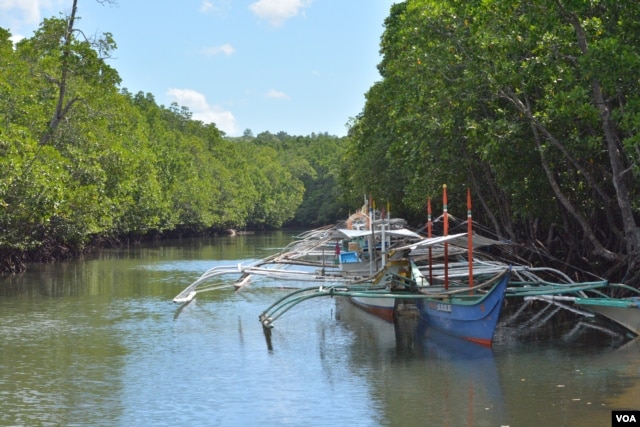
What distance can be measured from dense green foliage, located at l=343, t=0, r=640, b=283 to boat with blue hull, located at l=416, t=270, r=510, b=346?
3.49 metres

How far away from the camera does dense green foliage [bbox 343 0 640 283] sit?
56.1 feet

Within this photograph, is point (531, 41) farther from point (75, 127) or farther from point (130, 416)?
point (75, 127)

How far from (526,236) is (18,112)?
19346mm

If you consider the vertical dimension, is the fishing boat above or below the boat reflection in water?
above

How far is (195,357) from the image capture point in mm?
17531

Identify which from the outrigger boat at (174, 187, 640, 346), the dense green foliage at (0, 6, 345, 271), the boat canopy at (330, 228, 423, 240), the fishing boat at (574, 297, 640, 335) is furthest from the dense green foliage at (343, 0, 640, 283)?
the dense green foliage at (0, 6, 345, 271)

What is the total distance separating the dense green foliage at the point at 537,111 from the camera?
56.1ft

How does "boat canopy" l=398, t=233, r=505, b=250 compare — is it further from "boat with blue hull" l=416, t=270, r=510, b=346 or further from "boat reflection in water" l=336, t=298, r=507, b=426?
"boat reflection in water" l=336, t=298, r=507, b=426

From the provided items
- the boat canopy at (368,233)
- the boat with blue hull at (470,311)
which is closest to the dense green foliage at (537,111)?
the boat canopy at (368,233)

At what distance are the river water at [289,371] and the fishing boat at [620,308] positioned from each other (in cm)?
43

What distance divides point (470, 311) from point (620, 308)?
117 inches

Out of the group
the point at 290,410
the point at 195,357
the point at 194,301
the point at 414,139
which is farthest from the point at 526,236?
the point at 290,410

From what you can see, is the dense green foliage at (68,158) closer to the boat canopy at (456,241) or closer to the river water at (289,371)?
the river water at (289,371)

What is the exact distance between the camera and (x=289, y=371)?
16.1 meters
